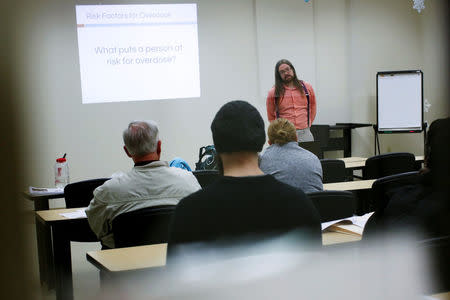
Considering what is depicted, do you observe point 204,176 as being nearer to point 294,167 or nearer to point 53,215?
point 294,167

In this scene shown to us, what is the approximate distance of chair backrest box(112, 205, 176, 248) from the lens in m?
1.92

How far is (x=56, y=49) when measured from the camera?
205 inches

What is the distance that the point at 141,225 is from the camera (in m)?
1.94

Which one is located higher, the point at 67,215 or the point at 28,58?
the point at 28,58

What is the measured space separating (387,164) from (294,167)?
1333mm

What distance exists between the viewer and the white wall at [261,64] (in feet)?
17.6

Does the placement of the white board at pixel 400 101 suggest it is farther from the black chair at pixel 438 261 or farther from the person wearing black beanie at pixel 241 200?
the black chair at pixel 438 261

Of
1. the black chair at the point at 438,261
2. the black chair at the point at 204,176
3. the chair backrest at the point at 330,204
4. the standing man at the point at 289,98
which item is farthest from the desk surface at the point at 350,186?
the black chair at the point at 438,261

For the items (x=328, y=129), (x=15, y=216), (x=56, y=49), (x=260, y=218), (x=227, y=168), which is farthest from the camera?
(x=328, y=129)

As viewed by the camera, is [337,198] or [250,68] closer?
[337,198]

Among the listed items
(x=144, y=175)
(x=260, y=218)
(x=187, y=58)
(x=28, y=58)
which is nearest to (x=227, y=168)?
(x=260, y=218)

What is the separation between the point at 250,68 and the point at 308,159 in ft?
11.5

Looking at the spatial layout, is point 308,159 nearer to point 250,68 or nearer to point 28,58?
point 28,58

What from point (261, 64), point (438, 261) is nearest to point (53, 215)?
point (438, 261)
